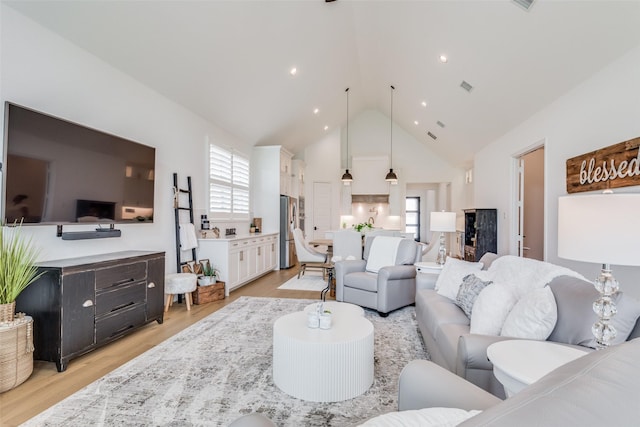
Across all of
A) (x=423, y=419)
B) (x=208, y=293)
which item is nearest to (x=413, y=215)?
(x=208, y=293)

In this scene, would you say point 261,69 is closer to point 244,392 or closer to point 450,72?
point 450,72

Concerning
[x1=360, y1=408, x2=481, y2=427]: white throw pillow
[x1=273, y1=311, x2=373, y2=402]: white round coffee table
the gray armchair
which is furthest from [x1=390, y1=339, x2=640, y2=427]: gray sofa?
the gray armchair

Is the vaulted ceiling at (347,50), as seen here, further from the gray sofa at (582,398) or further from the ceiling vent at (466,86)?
the gray sofa at (582,398)

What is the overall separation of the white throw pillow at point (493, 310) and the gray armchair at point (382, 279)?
1763 mm

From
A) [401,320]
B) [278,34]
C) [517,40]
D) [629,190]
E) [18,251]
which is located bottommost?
[401,320]

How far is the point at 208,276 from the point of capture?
4.54 meters

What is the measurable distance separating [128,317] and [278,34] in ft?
12.8

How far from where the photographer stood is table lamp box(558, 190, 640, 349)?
124 cm

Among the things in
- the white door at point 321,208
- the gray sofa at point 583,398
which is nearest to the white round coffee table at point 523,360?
the gray sofa at point 583,398

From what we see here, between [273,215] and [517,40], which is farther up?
[517,40]

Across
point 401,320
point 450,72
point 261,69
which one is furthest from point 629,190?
point 261,69

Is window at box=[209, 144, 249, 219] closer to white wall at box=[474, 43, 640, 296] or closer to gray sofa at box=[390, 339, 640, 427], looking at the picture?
white wall at box=[474, 43, 640, 296]

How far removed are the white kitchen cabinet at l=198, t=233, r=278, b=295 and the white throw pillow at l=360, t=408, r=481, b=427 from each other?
4.31 metres

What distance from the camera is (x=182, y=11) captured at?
10.2ft
